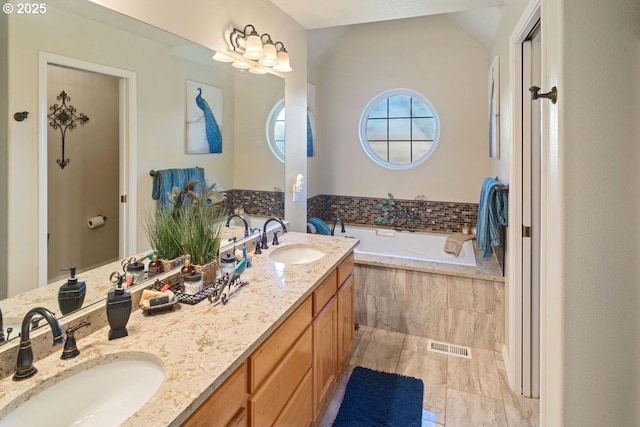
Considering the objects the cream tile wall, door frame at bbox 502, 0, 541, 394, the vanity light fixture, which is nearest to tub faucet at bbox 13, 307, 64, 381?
the vanity light fixture

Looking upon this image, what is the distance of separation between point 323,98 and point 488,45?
70.8 inches

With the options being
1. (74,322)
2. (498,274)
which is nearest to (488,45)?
(498,274)

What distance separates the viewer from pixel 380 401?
2180 millimetres

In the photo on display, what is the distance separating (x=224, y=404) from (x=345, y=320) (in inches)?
53.7

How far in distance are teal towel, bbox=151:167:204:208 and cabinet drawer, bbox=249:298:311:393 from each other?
0.79m

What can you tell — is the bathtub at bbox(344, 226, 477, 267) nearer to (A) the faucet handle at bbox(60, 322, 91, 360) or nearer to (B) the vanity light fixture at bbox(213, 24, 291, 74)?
(B) the vanity light fixture at bbox(213, 24, 291, 74)

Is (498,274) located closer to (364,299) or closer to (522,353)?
(522,353)

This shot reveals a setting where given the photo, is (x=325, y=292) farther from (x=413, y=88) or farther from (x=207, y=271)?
(x=413, y=88)

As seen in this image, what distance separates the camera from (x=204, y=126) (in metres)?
2.03

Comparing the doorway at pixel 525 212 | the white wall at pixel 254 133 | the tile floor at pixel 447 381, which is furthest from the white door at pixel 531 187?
the white wall at pixel 254 133

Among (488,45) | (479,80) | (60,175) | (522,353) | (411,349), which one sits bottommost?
(411,349)

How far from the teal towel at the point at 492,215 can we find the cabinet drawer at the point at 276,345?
1609 mm

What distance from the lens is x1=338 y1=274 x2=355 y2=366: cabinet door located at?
2254 millimetres

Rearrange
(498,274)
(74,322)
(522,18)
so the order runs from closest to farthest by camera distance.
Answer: (74,322), (522,18), (498,274)
